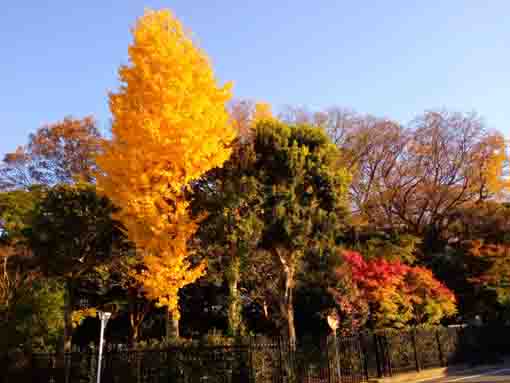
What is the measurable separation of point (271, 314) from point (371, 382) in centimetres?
765

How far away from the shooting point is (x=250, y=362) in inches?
451

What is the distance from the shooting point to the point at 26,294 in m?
18.0

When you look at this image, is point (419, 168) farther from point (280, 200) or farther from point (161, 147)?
point (161, 147)

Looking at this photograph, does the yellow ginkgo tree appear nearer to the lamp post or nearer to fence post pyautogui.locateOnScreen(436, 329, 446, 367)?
the lamp post

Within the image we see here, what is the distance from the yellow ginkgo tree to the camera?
39.0 feet

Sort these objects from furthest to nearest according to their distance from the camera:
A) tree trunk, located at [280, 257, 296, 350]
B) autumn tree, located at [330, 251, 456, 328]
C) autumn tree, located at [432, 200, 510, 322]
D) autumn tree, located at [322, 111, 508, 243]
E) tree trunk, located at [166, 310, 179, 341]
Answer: autumn tree, located at [322, 111, 508, 243], autumn tree, located at [432, 200, 510, 322], autumn tree, located at [330, 251, 456, 328], tree trunk, located at [280, 257, 296, 350], tree trunk, located at [166, 310, 179, 341]

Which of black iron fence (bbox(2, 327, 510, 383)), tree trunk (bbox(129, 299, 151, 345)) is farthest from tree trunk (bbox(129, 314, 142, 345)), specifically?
black iron fence (bbox(2, 327, 510, 383))

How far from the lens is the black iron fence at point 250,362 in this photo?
11688 millimetres

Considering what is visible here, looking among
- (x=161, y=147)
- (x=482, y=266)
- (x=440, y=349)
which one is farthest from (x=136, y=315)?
(x=482, y=266)

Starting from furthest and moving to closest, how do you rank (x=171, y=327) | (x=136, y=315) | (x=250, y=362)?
(x=136, y=315), (x=171, y=327), (x=250, y=362)

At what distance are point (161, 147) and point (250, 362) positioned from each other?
621 centimetres

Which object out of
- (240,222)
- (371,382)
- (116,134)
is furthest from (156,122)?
(371,382)

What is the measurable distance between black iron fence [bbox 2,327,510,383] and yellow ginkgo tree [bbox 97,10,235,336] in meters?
1.54

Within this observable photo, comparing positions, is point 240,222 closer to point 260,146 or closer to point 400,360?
point 260,146
